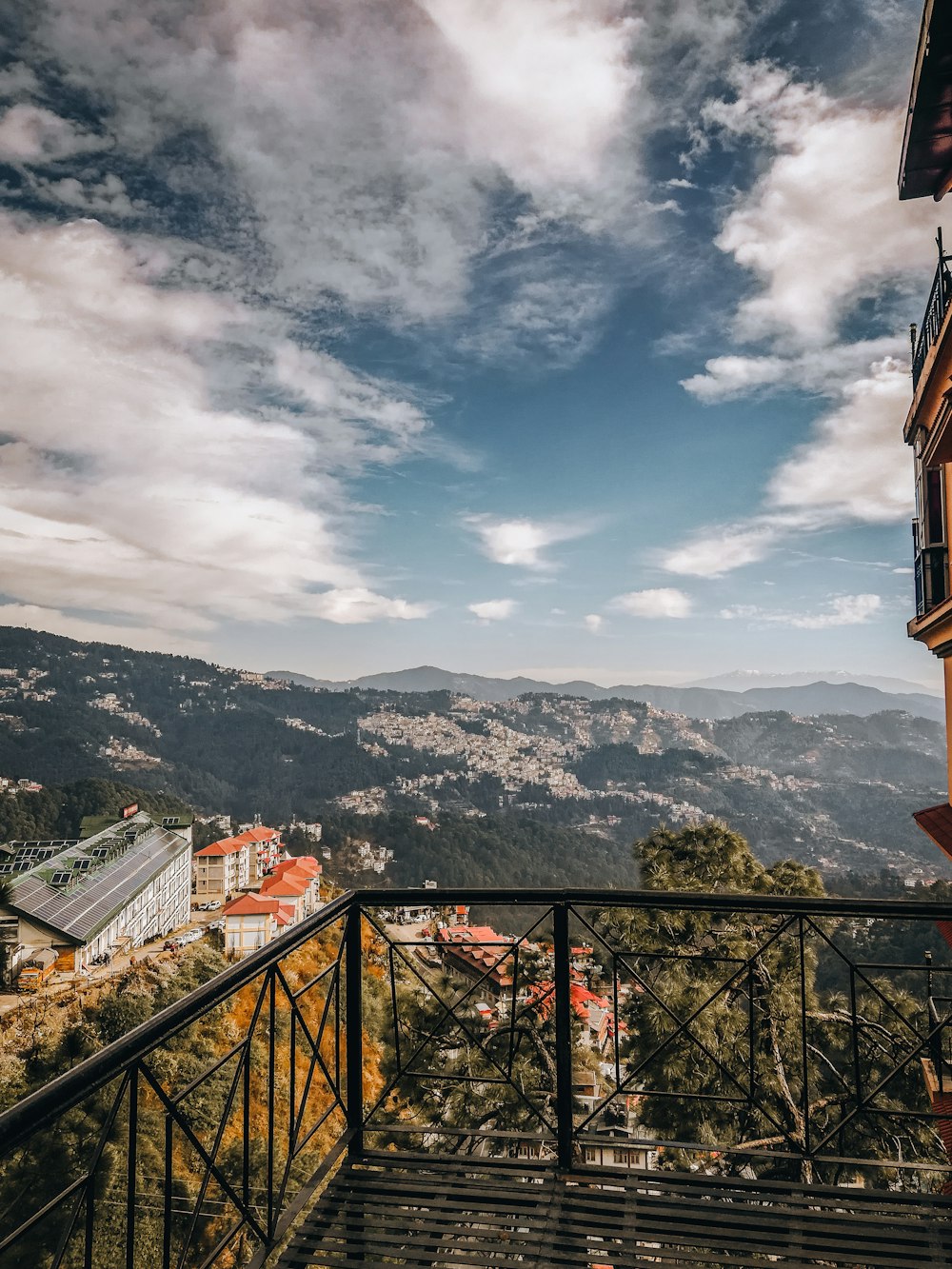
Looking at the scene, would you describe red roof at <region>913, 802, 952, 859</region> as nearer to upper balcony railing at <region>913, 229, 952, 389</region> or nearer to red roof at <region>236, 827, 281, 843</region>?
upper balcony railing at <region>913, 229, 952, 389</region>

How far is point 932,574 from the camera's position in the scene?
16.3ft

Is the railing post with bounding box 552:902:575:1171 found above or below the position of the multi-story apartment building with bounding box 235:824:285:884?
above

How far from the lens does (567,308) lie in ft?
42.9

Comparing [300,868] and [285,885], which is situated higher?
[285,885]

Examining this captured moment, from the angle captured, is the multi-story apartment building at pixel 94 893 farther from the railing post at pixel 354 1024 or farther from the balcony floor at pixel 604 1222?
the balcony floor at pixel 604 1222

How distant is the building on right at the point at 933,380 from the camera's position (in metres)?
3.94

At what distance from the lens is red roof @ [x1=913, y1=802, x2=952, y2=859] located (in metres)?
4.07

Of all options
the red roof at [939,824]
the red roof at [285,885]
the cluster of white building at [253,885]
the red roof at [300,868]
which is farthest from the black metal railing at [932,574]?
the red roof at [300,868]

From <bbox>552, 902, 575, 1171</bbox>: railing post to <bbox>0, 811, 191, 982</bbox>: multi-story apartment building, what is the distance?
27.4 m

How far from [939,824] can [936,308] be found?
11.2ft

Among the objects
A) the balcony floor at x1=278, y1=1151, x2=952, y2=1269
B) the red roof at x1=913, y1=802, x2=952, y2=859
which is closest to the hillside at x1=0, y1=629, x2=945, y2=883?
the red roof at x1=913, y1=802, x2=952, y2=859

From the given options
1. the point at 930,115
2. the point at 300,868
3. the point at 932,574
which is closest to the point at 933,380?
the point at 932,574

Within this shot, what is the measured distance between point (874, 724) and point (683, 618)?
61029mm

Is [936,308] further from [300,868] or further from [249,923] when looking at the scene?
[300,868]
